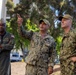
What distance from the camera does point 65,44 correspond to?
15.9ft

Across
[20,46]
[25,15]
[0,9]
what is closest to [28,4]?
[25,15]

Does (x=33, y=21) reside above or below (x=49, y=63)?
above

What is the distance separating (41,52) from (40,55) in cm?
6

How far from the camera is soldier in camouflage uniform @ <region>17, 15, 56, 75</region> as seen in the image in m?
5.51

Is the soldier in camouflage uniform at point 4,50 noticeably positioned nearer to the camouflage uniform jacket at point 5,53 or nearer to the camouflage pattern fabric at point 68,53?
the camouflage uniform jacket at point 5,53

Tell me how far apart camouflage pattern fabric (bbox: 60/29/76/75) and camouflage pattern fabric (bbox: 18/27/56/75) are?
66 centimetres

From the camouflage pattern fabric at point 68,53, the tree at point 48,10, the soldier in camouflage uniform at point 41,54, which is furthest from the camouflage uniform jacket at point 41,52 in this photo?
the tree at point 48,10

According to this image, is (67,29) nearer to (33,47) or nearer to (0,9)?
(33,47)

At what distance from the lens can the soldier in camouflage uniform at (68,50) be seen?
4.69 meters

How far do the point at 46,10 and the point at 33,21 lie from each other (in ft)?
4.09

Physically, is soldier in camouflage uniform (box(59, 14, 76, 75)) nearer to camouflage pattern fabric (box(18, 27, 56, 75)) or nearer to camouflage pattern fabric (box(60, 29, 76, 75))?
camouflage pattern fabric (box(60, 29, 76, 75))

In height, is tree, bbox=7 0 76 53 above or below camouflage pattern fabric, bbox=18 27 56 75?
above

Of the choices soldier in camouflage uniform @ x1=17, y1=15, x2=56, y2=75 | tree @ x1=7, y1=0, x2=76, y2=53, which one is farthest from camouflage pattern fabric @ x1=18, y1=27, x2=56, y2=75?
tree @ x1=7, y1=0, x2=76, y2=53

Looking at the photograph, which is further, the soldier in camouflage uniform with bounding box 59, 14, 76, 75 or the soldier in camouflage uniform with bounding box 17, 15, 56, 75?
the soldier in camouflage uniform with bounding box 17, 15, 56, 75
